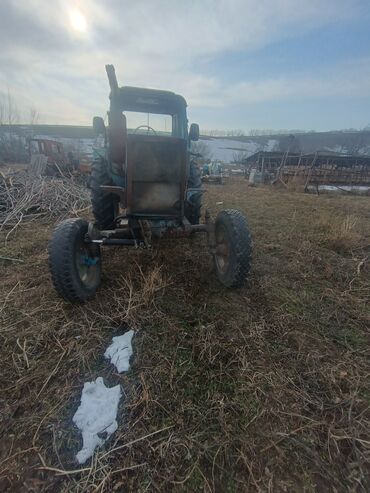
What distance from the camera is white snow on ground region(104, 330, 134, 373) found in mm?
1831

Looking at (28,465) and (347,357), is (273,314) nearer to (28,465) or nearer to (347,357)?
(347,357)

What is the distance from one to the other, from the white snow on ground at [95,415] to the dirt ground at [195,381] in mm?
45

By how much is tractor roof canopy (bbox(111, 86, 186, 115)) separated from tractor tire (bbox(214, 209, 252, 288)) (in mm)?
2112

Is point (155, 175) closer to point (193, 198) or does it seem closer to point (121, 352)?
→ point (193, 198)

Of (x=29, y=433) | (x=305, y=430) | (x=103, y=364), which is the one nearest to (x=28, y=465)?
(x=29, y=433)

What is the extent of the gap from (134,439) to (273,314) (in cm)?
161

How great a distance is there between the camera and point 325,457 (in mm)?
1361

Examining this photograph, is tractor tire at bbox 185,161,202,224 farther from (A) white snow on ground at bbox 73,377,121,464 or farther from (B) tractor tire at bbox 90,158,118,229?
(A) white snow on ground at bbox 73,377,121,464

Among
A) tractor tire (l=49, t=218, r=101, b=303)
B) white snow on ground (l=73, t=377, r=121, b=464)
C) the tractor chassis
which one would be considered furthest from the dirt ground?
the tractor chassis

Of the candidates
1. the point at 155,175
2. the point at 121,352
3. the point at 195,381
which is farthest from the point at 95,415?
the point at 155,175

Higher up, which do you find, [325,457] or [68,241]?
[68,241]

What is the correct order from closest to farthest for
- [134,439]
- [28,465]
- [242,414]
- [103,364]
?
[28,465]
[134,439]
[242,414]
[103,364]

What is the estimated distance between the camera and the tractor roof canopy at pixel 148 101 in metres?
3.56

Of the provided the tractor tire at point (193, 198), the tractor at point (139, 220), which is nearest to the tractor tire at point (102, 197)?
the tractor at point (139, 220)
